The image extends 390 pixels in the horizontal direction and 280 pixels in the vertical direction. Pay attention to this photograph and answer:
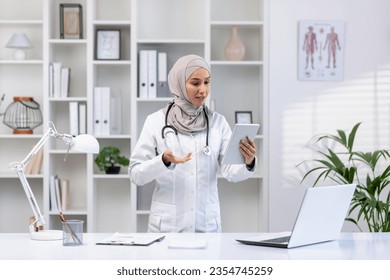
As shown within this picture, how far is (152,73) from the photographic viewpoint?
16.0ft

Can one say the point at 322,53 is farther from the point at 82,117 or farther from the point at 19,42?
the point at 19,42

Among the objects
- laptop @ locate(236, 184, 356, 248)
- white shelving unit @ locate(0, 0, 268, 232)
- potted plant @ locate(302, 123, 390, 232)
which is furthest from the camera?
white shelving unit @ locate(0, 0, 268, 232)

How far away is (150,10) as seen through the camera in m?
5.15

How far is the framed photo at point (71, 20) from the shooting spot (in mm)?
4988

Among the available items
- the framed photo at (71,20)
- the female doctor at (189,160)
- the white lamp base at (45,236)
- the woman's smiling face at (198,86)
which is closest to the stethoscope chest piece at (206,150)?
the female doctor at (189,160)

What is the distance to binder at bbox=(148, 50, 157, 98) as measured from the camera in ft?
16.0

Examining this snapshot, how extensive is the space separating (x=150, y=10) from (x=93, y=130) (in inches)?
40.7

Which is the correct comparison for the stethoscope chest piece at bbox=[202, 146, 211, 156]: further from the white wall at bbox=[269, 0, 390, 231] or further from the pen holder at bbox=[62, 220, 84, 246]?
the white wall at bbox=[269, 0, 390, 231]

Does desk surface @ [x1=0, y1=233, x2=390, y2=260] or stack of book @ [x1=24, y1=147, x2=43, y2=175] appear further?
stack of book @ [x1=24, y1=147, x2=43, y2=175]

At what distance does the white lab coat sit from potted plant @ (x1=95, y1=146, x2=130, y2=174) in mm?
1627

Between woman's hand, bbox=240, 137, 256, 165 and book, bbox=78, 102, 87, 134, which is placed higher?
book, bbox=78, 102, 87, 134

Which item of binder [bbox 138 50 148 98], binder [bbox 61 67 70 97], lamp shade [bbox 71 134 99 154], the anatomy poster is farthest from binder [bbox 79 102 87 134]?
lamp shade [bbox 71 134 99 154]

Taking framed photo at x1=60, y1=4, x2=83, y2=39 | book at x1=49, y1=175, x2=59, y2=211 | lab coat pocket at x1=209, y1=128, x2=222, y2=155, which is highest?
framed photo at x1=60, y1=4, x2=83, y2=39

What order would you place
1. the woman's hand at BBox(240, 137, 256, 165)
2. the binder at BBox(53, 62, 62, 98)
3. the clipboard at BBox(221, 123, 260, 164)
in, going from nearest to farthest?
1. the clipboard at BBox(221, 123, 260, 164)
2. the woman's hand at BBox(240, 137, 256, 165)
3. the binder at BBox(53, 62, 62, 98)
